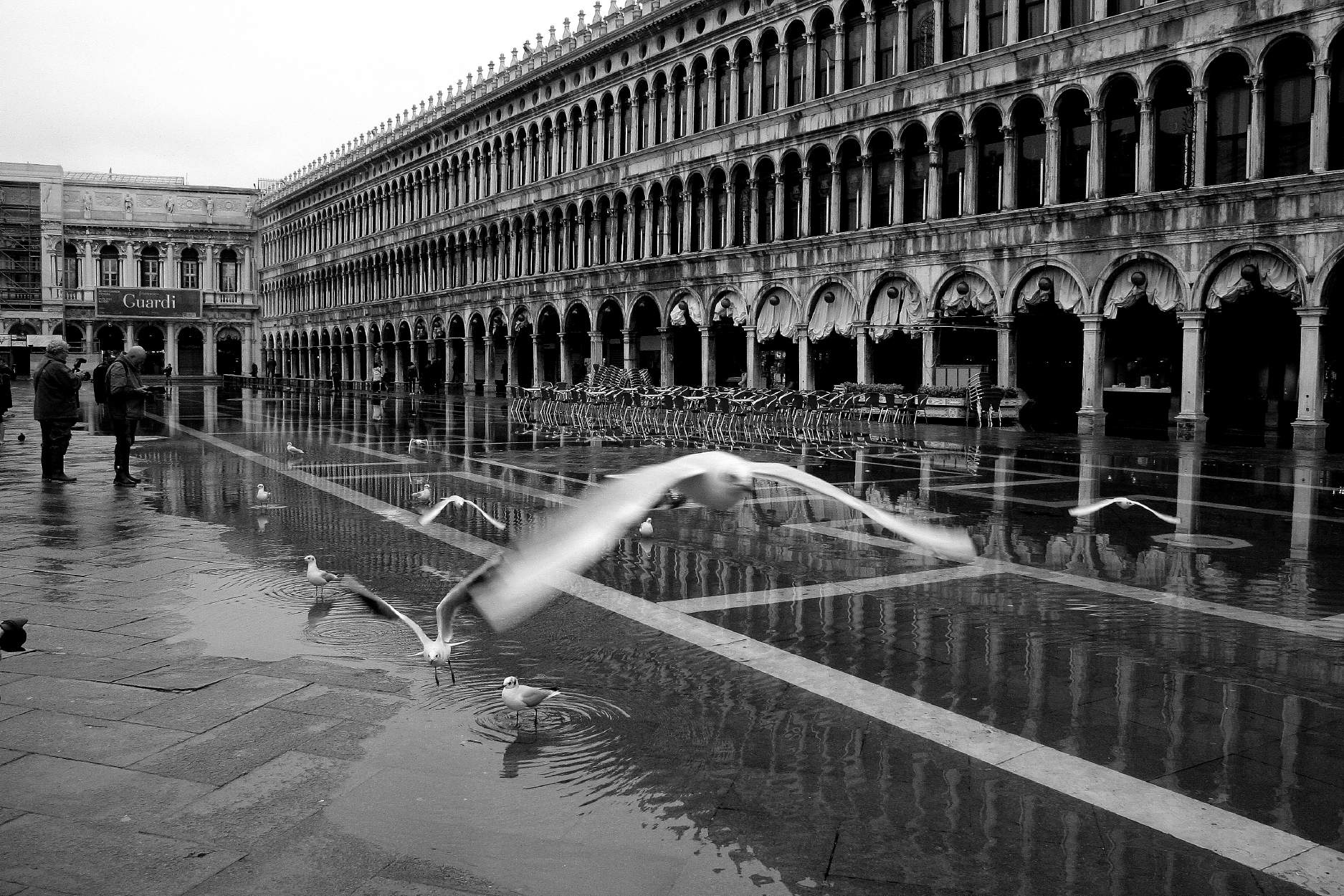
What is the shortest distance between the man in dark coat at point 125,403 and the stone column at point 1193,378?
66.7ft

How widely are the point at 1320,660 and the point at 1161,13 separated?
887 inches

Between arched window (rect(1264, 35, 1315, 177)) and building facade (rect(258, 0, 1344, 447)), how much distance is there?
48 mm

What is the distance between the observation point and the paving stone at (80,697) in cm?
507

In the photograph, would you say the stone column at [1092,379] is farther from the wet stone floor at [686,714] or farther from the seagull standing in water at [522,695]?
the seagull standing in water at [522,695]

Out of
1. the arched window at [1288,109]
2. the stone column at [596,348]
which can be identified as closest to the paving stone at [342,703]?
the arched window at [1288,109]

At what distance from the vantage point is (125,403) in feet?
47.9

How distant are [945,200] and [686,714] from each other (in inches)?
1086

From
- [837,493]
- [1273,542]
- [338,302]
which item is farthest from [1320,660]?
[338,302]

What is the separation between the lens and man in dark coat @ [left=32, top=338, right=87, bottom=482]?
13844 mm

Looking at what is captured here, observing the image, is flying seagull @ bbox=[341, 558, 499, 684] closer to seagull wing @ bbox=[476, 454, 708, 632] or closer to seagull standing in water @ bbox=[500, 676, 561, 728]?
seagull wing @ bbox=[476, 454, 708, 632]

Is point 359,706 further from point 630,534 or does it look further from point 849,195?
point 849,195

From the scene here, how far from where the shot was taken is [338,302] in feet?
251

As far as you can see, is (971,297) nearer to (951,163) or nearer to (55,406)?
(951,163)

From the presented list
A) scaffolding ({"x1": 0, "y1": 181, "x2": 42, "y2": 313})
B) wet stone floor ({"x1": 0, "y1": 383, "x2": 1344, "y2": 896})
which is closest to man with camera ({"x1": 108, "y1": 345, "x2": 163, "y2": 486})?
wet stone floor ({"x1": 0, "y1": 383, "x2": 1344, "y2": 896})
